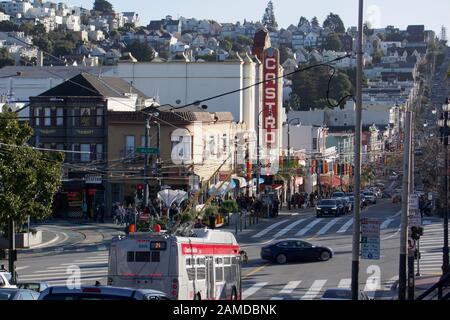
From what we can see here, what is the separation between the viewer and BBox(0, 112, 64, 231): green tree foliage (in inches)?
1560

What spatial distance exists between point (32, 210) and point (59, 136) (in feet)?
88.3

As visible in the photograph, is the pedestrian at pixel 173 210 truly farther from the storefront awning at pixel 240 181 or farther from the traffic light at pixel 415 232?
the traffic light at pixel 415 232

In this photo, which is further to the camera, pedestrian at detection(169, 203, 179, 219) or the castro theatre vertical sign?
the castro theatre vertical sign

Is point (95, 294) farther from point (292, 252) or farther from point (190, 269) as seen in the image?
point (292, 252)

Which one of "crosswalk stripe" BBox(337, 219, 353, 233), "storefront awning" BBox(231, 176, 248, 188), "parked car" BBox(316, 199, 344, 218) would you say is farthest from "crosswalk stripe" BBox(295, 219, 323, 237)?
"storefront awning" BBox(231, 176, 248, 188)

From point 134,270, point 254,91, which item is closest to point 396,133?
point 254,91

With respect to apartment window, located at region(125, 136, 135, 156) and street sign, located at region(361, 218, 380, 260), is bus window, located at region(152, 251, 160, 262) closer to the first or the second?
street sign, located at region(361, 218, 380, 260)

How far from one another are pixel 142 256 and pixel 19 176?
52.3 ft

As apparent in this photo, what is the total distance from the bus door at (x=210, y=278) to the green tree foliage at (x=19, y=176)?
46.1 feet

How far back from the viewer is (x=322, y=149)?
114m

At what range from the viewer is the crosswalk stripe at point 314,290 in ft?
113

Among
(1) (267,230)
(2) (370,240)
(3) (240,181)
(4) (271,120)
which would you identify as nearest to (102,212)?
(1) (267,230)

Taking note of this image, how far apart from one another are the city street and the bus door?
5780 millimetres

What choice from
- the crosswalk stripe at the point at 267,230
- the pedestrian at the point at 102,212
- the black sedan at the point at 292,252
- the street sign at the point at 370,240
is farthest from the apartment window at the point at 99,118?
the street sign at the point at 370,240
